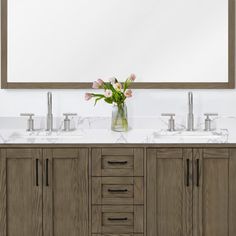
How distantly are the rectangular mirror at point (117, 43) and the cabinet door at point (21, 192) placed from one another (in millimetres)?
504

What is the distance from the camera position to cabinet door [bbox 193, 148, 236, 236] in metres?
2.40

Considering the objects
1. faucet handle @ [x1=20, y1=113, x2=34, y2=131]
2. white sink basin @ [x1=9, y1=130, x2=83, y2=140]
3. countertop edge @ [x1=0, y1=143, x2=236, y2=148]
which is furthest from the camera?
faucet handle @ [x1=20, y1=113, x2=34, y2=131]

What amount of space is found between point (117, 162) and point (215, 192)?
476 mm

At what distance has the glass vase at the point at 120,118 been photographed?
2609 mm

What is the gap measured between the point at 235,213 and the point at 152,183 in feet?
1.35

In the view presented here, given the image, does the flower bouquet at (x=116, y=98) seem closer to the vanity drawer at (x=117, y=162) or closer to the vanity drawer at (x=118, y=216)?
the vanity drawer at (x=117, y=162)

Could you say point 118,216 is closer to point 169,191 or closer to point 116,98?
point 169,191

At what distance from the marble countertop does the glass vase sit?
0.04 m


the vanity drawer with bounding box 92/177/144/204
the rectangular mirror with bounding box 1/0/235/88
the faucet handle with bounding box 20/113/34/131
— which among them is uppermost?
the rectangular mirror with bounding box 1/0/235/88

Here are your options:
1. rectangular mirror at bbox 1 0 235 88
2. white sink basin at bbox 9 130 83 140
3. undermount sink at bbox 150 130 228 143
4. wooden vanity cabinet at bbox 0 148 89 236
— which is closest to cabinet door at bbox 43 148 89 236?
wooden vanity cabinet at bbox 0 148 89 236

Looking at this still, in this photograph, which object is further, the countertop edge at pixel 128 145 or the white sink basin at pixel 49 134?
the white sink basin at pixel 49 134

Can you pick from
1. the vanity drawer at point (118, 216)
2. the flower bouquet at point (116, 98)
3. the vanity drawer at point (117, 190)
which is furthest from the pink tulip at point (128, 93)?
the vanity drawer at point (118, 216)

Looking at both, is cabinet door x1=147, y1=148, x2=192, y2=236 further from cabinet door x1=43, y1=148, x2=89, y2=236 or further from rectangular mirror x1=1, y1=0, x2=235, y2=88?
rectangular mirror x1=1, y1=0, x2=235, y2=88

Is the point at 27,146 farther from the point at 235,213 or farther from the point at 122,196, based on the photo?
the point at 235,213
